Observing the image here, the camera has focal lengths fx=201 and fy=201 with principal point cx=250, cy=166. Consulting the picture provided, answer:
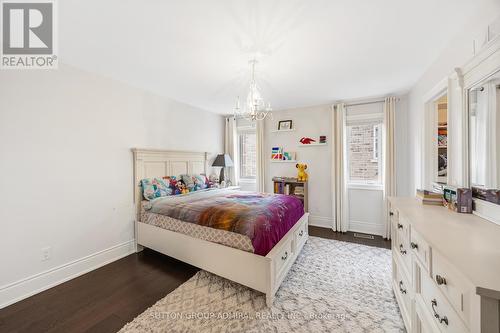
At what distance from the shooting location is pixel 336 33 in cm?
182

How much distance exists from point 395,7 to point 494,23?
2.05ft

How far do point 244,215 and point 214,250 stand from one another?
0.52 m

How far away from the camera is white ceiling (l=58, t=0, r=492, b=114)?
1.53 metres

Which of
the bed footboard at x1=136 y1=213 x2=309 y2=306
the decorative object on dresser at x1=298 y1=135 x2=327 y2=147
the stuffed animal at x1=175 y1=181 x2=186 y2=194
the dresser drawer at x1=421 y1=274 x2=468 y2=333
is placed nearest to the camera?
the dresser drawer at x1=421 y1=274 x2=468 y2=333

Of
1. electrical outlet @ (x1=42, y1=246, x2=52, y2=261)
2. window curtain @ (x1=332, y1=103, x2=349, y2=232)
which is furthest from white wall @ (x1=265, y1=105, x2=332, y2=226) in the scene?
electrical outlet @ (x1=42, y1=246, x2=52, y2=261)

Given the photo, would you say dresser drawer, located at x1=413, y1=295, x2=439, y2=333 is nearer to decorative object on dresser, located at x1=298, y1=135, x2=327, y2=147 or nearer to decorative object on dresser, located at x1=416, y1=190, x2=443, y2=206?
decorative object on dresser, located at x1=416, y1=190, x2=443, y2=206

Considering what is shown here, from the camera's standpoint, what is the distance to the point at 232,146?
5.00 m

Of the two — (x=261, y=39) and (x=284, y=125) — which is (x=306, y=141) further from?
(x=261, y=39)

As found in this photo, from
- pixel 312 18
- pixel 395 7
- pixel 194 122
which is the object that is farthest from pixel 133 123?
pixel 395 7

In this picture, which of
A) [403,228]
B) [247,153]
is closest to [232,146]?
[247,153]

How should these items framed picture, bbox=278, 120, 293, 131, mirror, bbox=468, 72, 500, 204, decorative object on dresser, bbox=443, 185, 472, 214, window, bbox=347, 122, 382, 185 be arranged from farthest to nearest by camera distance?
1. framed picture, bbox=278, 120, 293, 131
2. window, bbox=347, 122, 382, 185
3. decorative object on dresser, bbox=443, 185, 472, 214
4. mirror, bbox=468, 72, 500, 204

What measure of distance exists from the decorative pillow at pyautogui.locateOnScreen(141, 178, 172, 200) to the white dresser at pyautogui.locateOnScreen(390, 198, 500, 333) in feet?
9.84

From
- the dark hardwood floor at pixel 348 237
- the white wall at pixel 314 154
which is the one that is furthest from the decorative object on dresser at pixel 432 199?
the white wall at pixel 314 154

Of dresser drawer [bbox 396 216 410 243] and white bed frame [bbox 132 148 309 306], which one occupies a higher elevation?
dresser drawer [bbox 396 216 410 243]
